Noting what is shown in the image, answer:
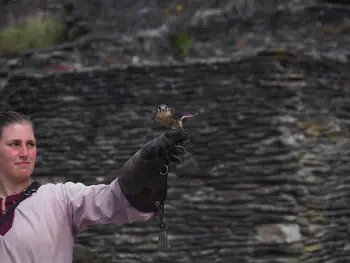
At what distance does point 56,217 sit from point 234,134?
349 centimetres

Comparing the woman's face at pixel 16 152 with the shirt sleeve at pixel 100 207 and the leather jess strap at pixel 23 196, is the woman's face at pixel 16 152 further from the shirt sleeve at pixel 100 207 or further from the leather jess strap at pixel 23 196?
the shirt sleeve at pixel 100 207

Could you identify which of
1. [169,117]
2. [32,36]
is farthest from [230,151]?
[32,36]

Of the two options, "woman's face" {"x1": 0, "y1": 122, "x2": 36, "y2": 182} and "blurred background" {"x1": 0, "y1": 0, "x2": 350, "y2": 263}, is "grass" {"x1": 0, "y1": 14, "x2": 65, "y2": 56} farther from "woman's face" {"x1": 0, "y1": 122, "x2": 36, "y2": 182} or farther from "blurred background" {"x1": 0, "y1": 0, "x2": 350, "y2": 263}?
"woman's face" {"x1": 0, "y1": 122, "x2": 36, "y2": 182}

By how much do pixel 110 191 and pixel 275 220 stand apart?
3.22m

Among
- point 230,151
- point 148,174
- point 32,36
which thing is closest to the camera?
point 148,174

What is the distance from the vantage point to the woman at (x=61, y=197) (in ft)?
5.99

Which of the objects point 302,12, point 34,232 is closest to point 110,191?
point 34,232

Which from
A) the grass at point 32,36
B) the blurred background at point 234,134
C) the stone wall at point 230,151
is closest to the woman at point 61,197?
the stone wall at point 230,151

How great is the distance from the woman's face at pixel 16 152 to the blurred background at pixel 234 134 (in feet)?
10.7

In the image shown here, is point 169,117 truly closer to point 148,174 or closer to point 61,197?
point 148,174

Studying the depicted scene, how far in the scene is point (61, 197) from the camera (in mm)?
1951

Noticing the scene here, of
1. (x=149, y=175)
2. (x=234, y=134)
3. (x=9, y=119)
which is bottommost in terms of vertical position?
(x=234, y=134)

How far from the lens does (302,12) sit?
6.38m

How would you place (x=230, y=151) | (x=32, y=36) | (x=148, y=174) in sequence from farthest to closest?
(x=32, y=36) < (x=230, y=151) < (x=148, y=174)
